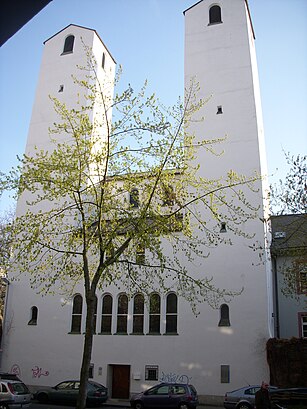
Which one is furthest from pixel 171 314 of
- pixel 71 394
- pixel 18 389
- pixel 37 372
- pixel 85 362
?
pixel 85 362

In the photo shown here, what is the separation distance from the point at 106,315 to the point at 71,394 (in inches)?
232

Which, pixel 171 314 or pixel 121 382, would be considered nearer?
pixel 121 382

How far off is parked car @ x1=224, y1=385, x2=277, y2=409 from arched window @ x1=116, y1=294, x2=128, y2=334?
7950 millimetres

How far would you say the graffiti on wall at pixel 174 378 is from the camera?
23.2 meters

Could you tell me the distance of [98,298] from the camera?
27.2 m

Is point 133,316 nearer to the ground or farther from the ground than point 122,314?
nearer to the ground

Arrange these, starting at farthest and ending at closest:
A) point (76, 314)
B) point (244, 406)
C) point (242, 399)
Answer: point (76, 314)
point (242, 399)
point (244, 406)

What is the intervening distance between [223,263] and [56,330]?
11.0 meters

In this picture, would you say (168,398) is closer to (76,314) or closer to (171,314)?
(171,314)

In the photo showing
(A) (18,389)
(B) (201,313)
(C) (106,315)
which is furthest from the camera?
(C) (106,315)

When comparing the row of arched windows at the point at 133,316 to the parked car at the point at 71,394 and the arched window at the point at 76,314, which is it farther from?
the parked car at the point at 71,394

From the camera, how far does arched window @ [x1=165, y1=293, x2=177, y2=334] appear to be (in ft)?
81.9

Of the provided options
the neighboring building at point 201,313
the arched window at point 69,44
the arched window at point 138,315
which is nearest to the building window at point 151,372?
the neighboring building at point 201,313

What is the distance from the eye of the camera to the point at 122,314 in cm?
2630
